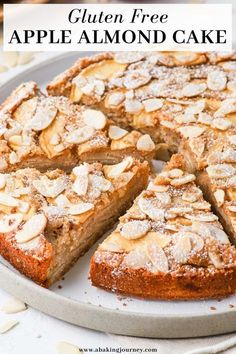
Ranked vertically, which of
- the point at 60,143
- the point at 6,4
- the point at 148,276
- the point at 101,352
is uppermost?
the point at 6,4

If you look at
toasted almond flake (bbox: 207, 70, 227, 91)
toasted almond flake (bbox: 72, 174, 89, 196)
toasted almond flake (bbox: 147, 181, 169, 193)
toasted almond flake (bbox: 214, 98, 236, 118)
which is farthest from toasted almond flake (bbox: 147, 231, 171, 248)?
toasted almond flake (bbox: 207, 70, 227, 91)

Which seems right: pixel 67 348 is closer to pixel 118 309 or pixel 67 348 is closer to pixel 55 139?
pixel 118 309

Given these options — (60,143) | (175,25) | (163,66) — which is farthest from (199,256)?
(175,25)

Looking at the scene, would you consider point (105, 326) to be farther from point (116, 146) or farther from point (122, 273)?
point (116, 146)

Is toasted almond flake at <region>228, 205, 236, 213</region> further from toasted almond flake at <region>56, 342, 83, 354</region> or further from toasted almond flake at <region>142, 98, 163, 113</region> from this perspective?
toasted almond flake at <region>56, 342, 83, 354</region>

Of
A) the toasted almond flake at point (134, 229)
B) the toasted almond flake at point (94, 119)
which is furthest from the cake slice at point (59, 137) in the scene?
the toasted almond flake at point (134, 229)

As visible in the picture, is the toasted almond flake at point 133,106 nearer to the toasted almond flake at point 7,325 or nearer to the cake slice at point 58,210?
the cake slice at point 58,210
